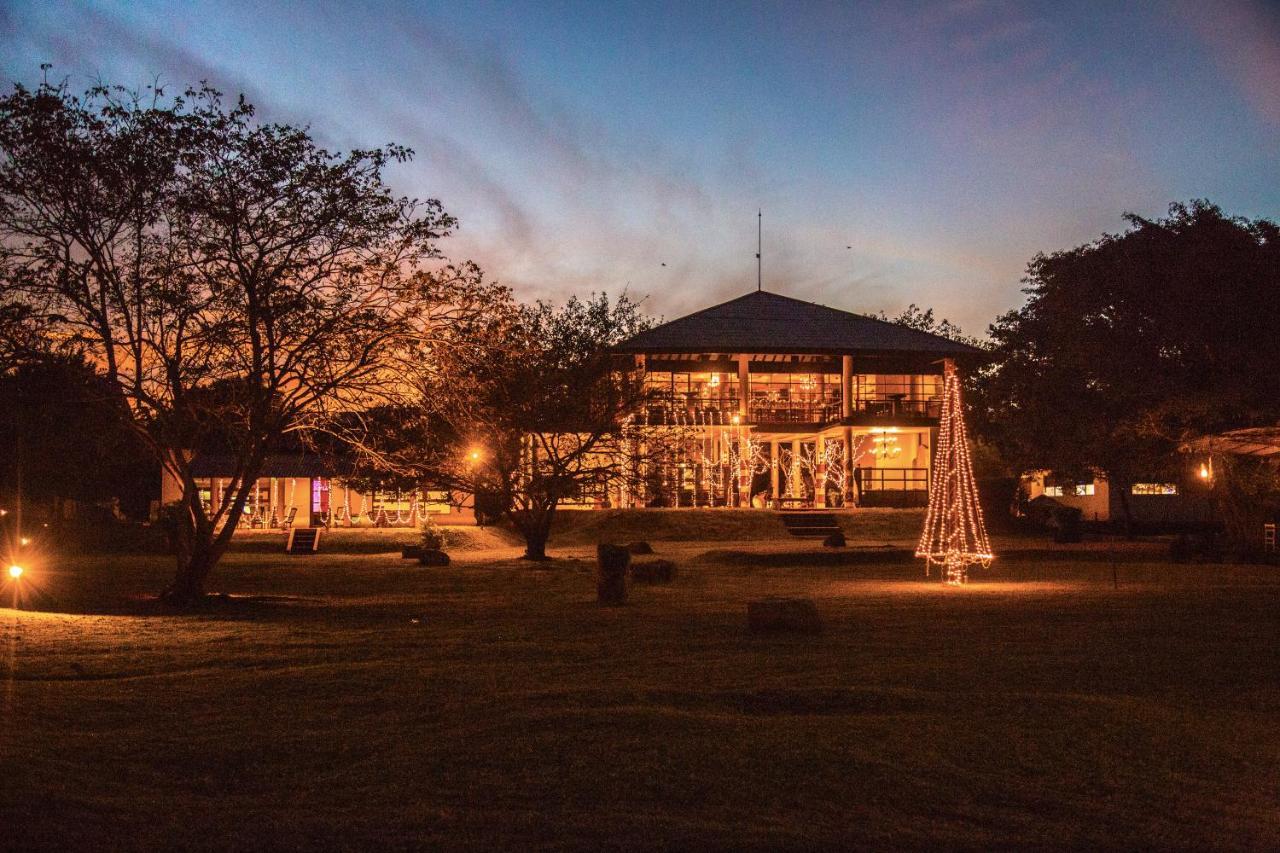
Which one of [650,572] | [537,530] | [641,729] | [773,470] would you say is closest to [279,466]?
[773,470]

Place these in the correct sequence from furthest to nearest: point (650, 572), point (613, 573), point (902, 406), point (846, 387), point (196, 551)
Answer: point (902, 406), point (846, 387), point (650, 572), point (196, 551), point (613, 573)

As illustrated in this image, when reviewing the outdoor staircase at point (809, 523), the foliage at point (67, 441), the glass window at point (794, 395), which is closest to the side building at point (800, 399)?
the glass window at point (794, 395)

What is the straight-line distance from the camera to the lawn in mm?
5031

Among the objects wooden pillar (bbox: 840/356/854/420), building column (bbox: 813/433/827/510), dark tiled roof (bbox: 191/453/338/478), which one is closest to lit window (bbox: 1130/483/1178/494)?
wooden pillar (bbox: 840/356/854/420)

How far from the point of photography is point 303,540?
28250 mm

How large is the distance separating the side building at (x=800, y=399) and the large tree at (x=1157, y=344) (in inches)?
388

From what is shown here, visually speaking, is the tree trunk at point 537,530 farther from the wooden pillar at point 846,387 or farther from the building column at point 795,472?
the building column at point 795,472

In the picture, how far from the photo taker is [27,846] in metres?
4.58

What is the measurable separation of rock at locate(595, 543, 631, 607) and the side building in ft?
63.2

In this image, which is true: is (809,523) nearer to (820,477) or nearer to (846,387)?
(820,477)

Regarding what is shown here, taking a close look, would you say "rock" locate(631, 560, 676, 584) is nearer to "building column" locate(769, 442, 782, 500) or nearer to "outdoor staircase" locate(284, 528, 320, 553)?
"outdoor staircase" locate(284, 528, 320, 553)

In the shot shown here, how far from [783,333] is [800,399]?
3.18 meters

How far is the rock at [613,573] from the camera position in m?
15.0

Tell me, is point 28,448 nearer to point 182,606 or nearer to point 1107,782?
point 182,606
